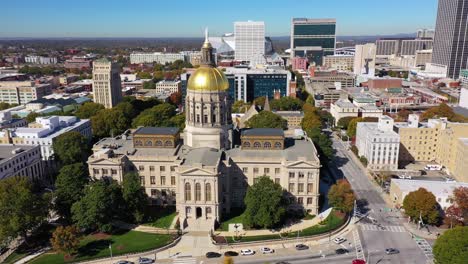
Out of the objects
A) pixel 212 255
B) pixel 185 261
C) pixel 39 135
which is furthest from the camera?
pixel 39 135

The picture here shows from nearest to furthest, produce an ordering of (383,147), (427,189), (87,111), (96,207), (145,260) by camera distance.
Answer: (145,260)
(96,207)
(427,189)
(383,147)
(87,111)

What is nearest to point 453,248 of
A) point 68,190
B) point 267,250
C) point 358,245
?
point 358,245

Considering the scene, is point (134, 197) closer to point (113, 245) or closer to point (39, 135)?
point (113, 245)

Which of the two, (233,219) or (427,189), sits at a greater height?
(427,189)

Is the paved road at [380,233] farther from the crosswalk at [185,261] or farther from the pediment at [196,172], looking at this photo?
the pediment at [196,172]

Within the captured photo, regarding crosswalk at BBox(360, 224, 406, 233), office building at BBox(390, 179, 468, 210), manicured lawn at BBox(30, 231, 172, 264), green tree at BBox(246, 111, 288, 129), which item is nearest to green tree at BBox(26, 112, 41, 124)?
green tree at BBox(246, 111, 288, 129)

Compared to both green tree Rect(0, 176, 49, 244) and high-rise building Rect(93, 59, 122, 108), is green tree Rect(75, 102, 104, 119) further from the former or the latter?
green tree Rect(0, 176, 49, 244)
